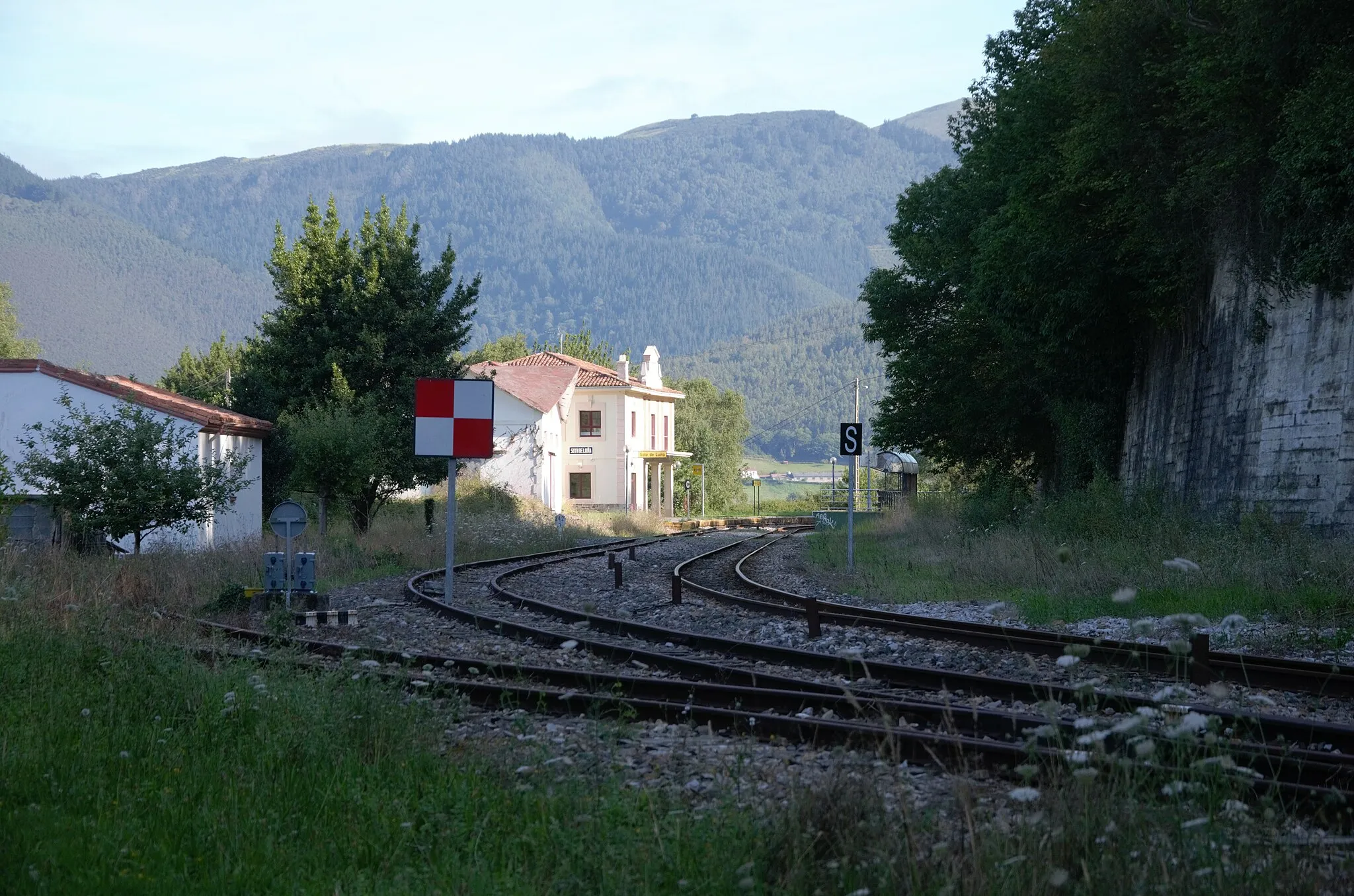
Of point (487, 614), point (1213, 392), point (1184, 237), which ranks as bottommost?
point (487, 614)

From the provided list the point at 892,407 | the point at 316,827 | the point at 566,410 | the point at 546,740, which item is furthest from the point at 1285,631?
the point at 566,410

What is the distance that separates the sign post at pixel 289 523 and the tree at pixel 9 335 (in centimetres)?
5442

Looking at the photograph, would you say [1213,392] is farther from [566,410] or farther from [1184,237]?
[566,410]

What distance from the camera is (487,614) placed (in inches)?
542

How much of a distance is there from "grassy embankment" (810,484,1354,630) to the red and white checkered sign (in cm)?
563

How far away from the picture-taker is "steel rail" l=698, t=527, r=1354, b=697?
7.79 metres

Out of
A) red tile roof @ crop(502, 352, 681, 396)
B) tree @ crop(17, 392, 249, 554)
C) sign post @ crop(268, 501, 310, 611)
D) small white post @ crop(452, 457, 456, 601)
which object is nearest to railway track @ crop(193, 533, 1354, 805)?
sign post @ crop(268, 501, 310, 611)

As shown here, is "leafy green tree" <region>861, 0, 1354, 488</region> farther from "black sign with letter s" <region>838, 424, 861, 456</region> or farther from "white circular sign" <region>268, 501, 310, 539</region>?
"white circular sign" <region>268, 501, 310, 539</region>

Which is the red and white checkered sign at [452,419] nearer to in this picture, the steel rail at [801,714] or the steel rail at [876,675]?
the steel rail at [876,675]

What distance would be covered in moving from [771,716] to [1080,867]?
2.99 metres

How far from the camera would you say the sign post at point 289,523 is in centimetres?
1363

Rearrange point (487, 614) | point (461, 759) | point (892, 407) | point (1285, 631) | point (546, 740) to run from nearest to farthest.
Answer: point (461, 759) → point (546, 740) → point (1285, 631) → point (487, 614) → point (892, 407)

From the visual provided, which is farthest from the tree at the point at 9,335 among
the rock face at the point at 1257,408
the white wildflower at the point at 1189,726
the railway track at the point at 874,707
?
the white wildflower at the point at 1189,726

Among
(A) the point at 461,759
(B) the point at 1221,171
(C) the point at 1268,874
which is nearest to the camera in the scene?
(C) the point at 1268,874
